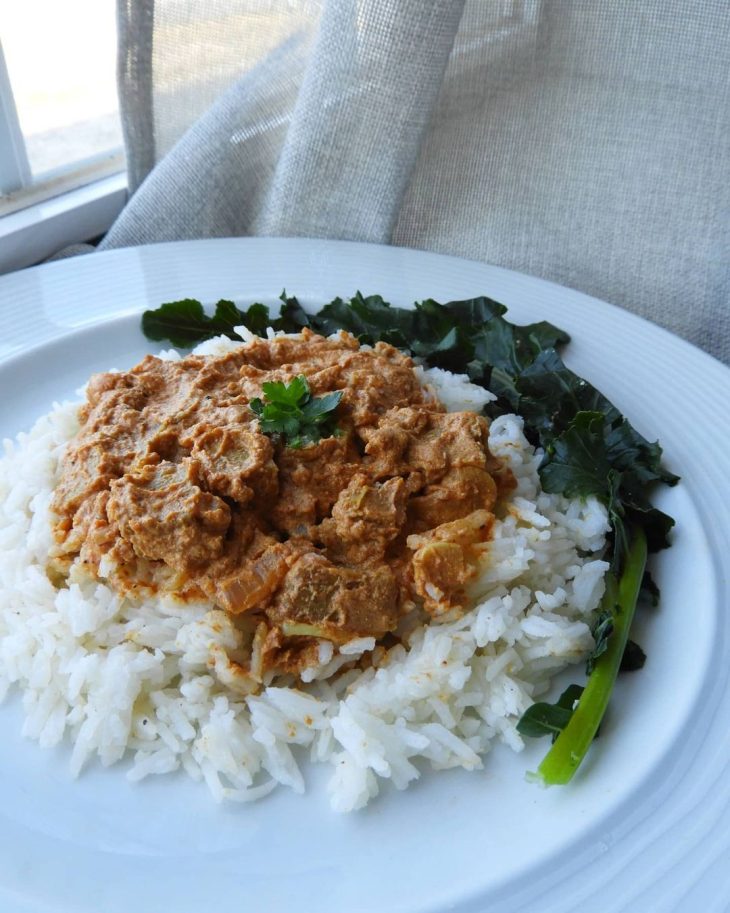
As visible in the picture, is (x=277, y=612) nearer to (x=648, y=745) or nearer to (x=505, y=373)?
(x=648, y=745)

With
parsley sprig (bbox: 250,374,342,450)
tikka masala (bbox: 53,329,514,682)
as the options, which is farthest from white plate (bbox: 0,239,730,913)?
parsley sprig (bbox: 250,374,342,450)

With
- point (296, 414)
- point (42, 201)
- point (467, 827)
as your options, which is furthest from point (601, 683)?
point (42, 201)

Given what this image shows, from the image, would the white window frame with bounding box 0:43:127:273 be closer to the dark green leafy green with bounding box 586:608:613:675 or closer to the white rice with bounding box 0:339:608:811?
the white rice with bounding box 0:339:608:811

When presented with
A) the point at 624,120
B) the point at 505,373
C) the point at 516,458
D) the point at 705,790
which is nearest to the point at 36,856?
the point at 705,790

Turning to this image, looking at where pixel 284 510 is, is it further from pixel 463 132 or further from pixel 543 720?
pixel 463 132

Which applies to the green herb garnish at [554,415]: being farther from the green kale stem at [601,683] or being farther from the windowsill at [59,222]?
the windowsill at [59,222]
